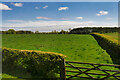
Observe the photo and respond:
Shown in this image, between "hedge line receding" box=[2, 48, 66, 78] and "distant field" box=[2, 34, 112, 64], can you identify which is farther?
"distant field" box=[2, 34, 112, 64]

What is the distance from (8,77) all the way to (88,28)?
74.9 m

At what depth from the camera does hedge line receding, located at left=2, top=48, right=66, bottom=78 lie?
8.33 metres

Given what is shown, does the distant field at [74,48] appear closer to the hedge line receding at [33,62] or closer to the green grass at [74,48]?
the green grass at [74,48]

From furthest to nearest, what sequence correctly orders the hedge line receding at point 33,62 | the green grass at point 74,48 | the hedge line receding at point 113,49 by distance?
the green grass at point 74,48 → the hedge line receding at point 113,49 → the hedge line receding at point 33,62

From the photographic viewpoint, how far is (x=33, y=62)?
9305 mm

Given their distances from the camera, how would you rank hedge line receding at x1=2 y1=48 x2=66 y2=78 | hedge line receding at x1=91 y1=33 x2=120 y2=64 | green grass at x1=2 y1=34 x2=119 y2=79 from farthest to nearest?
1. green grass at x1=2 y1=34 x2=119 y2=79
2. hedge line receding at x1=91 y1=33 x2=120 y2=64
3. hedge line receding at x1=2 y1=48 x2=66 y2=78

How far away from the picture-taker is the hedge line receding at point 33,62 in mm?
8328

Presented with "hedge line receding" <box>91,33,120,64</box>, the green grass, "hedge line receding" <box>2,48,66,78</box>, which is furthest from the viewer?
the green grass

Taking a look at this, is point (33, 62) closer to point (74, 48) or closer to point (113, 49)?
point (113, 49)

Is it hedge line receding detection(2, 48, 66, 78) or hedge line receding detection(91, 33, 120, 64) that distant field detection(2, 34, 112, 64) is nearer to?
hedge line receding detection(91, 33, 120, 64)

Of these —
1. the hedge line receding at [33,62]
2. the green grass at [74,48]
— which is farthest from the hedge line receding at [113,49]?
the hedge line receding at [33,62]

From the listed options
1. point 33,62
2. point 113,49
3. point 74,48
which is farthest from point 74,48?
point 33,62

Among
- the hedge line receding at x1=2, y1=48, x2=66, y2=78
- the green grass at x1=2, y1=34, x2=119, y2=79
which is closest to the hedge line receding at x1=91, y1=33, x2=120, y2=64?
the green grass at x1=2, y1=34, x2=119, y2=79

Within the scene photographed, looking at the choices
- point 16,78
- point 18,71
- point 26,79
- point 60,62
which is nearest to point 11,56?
point 18,71
